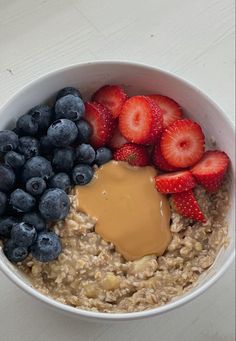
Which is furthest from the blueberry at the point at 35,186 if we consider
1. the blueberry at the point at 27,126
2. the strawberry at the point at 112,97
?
the strawberry at the point at 112,97

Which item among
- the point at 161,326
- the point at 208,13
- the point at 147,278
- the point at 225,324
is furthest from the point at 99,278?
the point at 208,13

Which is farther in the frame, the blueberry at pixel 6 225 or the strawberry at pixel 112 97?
the strawberry at pixel 112 97

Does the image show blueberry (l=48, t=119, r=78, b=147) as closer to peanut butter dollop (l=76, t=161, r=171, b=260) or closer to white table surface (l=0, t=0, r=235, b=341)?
peanut butter dollop (l=76, t=161, r=171, b=260)

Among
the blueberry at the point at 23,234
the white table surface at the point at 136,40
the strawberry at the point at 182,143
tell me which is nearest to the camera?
the blueberry at the point at 23,234

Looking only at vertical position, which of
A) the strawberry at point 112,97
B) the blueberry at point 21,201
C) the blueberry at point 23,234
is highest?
the strawberry at point 112,97

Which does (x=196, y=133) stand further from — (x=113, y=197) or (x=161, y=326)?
(x=161, y=326)

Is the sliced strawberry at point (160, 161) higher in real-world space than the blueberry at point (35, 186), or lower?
higher

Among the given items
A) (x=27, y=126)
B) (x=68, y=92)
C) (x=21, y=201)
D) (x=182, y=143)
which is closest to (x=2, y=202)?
(x=21, y=201)

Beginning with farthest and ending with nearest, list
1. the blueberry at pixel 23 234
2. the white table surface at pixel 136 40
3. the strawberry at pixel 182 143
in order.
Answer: the white table surface at pixel 136 40 < the strawberry at pixel 182 143 < the blueberry at pixel 23 234

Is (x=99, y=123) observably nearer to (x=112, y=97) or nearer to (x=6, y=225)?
(x=112, y=97)

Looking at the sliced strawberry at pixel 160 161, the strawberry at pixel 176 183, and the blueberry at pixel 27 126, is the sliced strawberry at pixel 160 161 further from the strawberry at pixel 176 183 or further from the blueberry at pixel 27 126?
the blueberry at pixel 27 126
